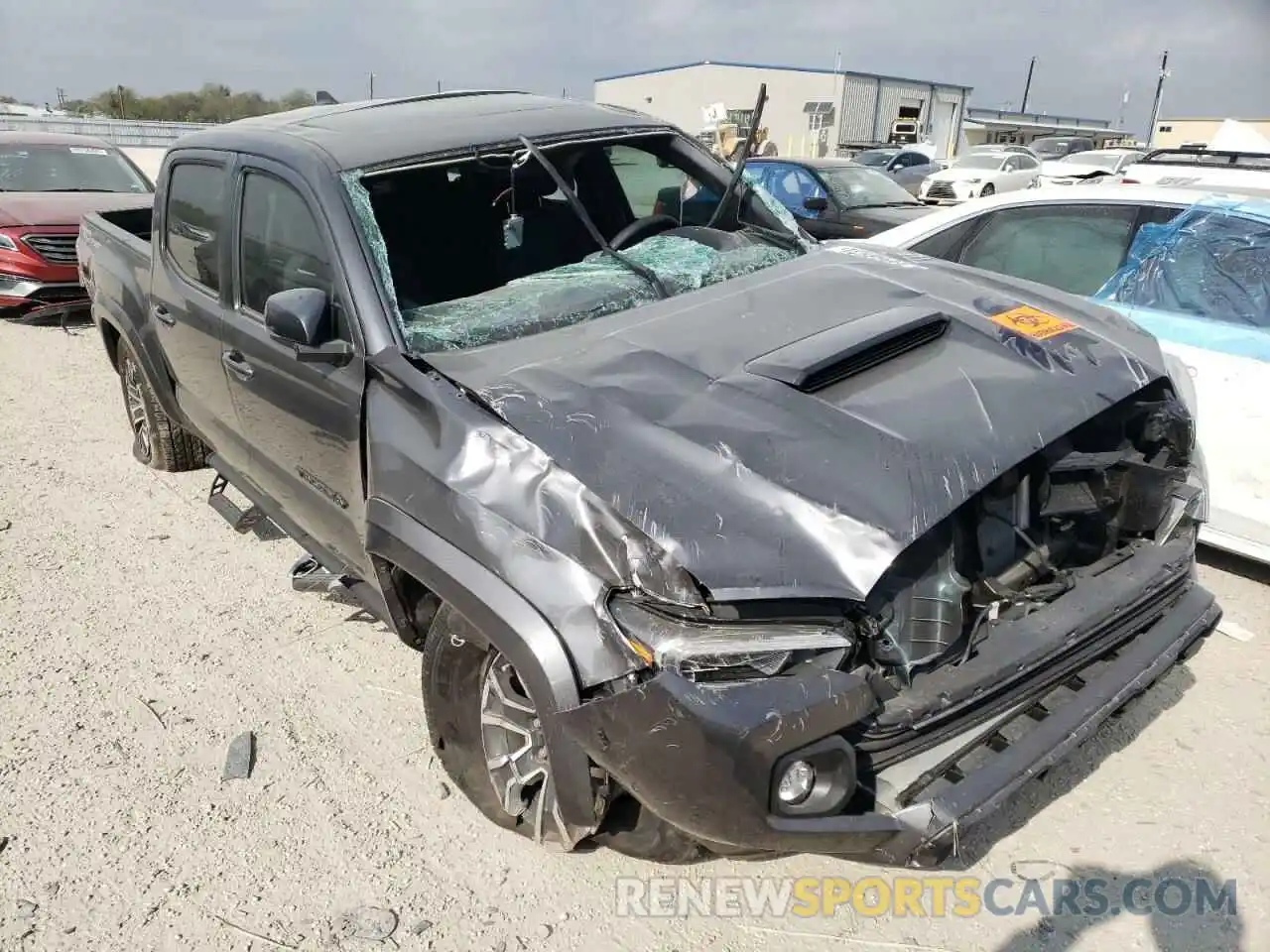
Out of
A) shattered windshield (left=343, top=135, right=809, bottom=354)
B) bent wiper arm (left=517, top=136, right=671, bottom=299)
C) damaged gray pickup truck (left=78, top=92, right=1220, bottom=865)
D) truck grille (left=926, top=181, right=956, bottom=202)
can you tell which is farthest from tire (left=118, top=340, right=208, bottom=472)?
truck grille (left=926, top=181, right=956, bottom=202)

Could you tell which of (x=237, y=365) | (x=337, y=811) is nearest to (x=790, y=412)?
(x=337, y=811)

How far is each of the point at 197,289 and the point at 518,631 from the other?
96.5 inches

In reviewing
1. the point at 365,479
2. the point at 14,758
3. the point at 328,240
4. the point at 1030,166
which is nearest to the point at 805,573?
the point at 365,479

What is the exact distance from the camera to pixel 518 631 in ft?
6.65

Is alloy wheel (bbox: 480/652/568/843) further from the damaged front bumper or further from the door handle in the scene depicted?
the door handle

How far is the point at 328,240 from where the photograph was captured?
2.79 metres

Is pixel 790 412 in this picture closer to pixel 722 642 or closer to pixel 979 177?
pixel 722 642

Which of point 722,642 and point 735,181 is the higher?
point 735,181

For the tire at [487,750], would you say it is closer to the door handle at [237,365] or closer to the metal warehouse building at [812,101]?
the door handle at [237,365]

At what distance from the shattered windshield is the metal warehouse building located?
41627mm

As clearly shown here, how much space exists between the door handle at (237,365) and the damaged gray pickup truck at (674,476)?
0.14ft

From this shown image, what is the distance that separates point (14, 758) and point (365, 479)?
1560 mm

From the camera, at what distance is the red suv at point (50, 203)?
8336 millimetres

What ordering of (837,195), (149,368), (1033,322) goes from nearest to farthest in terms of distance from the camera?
(1033,322)
(149,368)
(837,195)
